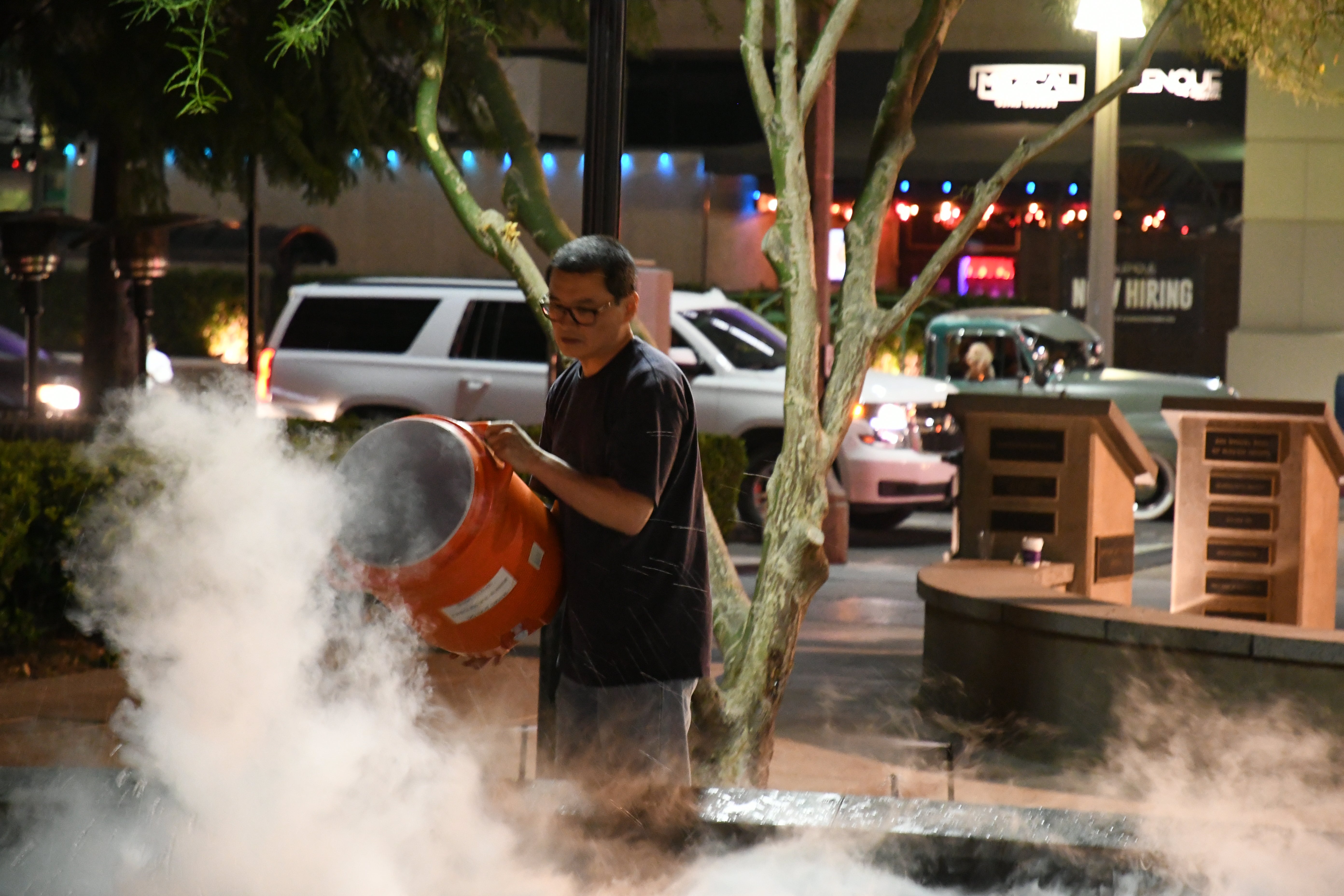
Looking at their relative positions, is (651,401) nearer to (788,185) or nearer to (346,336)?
(788,185)

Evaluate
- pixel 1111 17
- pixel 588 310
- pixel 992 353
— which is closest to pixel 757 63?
pixel 588 310

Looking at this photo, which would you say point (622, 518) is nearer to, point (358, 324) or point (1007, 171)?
point (1007, 171)

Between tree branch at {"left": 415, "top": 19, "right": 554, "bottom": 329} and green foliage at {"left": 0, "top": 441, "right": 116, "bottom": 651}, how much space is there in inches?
112

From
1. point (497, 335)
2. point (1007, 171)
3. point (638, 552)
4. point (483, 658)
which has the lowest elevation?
point (483, 658)

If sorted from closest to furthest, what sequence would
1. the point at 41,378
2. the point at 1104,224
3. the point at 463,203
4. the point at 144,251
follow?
the point at 463,203 → the point at 144,251 → the point at 1104,224 → the point at 41,378

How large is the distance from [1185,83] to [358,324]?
46.2ft

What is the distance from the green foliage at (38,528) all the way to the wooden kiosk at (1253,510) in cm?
579

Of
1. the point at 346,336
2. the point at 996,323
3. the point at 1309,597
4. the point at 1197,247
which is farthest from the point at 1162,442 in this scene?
the point at 1197,247

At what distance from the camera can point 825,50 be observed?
18.7 feet

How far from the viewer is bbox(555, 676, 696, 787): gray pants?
3600 millimetres

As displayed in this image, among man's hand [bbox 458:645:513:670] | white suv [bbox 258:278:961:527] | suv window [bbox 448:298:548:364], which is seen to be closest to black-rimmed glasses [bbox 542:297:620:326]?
man's hand [bbox 458:645:513:670]

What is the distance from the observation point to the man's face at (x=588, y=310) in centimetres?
347

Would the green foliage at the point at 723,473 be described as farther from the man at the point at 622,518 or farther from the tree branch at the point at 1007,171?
the man at the point at 622,518

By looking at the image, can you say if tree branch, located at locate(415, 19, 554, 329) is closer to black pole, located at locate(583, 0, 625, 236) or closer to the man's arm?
black pole, located at locate(583, 0, 625, 236)
